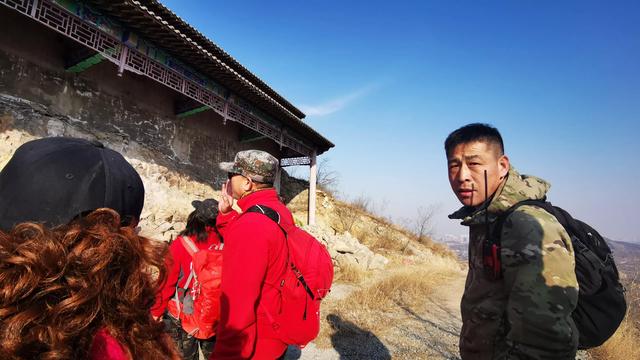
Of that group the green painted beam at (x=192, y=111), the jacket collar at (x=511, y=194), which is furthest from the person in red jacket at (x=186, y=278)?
the green painted beam at (x=192, y=111)

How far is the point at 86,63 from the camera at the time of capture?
5.57 meters

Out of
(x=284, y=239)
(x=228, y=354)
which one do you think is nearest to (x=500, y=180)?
(x=284, y=239)

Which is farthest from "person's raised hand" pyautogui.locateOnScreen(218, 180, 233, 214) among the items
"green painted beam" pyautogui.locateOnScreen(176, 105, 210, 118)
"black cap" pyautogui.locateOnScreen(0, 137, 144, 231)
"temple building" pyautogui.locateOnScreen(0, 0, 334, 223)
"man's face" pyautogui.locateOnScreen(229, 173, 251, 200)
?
"green painted beam" pyautogui.locateOnScreen(176, 105, 210, 118)

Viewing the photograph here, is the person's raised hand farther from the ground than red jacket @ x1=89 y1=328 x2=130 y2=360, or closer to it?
farther from the ground

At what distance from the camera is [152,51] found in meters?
6.11

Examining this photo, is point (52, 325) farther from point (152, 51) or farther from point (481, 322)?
point (152, 51)

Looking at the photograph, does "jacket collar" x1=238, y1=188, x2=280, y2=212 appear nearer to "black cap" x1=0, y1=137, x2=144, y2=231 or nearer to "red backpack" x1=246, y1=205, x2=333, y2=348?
"red backpack" x1=246, y1=205, x2=333, y2=348

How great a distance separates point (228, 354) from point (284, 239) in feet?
1.87

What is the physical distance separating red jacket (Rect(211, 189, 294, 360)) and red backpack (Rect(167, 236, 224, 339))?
455 millimetres

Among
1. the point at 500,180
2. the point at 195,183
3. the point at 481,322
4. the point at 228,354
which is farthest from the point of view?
the point at 195,183

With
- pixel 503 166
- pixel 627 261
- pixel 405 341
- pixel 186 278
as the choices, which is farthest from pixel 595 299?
pixel 627 261

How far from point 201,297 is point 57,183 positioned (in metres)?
1.40

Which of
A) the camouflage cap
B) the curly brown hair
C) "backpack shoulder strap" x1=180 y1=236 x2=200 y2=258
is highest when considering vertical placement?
the camouflage cap

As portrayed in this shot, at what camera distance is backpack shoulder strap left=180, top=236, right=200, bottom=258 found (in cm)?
217
